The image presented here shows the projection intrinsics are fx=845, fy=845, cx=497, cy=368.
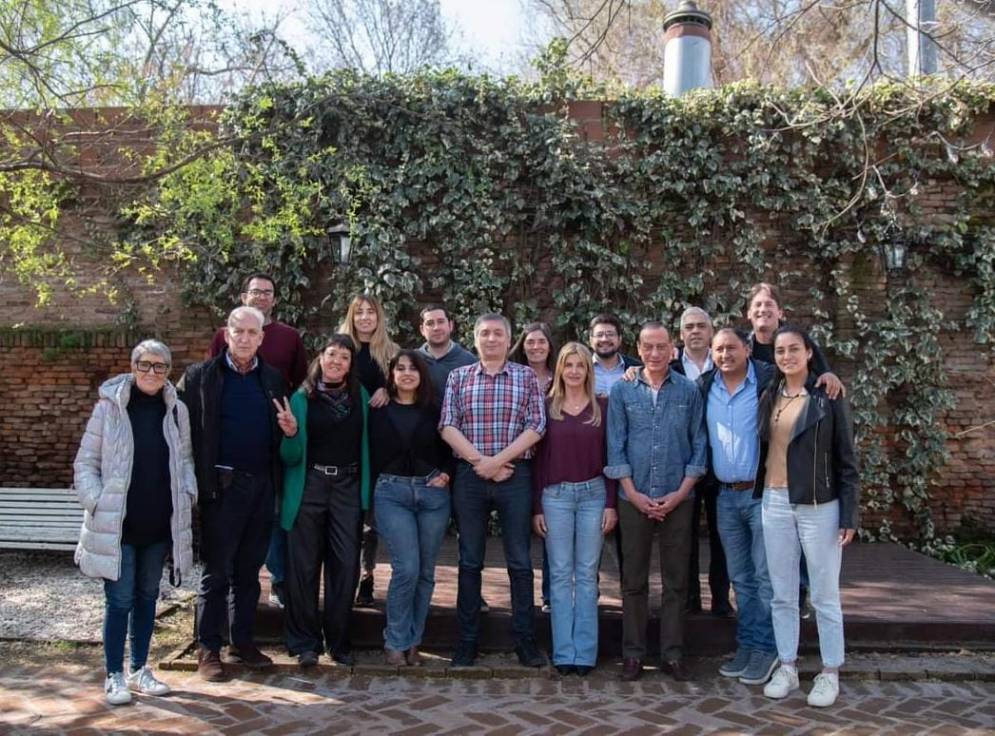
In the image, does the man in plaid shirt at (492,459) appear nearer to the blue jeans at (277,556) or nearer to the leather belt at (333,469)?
the leather belt at (333,469)

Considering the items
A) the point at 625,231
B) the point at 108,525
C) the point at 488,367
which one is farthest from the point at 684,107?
the point at 108,525

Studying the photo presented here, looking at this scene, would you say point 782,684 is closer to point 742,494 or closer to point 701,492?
point 742,494

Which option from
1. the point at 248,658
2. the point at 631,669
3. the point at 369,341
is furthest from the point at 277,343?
the point at 631,669

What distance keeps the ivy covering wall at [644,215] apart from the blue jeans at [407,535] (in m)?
3.94

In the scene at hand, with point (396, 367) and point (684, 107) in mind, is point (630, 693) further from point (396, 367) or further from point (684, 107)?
point (684, 107)

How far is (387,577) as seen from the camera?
6.15m

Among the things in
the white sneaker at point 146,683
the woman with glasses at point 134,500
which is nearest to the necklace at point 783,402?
the woman with glasses at point 134,500

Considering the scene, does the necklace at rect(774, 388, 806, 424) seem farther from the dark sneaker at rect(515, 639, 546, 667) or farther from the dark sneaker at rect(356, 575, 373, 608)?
the dark sneaker at rect(356, 575, 373, 608)

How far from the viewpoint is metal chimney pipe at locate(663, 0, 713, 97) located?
10.4 meters

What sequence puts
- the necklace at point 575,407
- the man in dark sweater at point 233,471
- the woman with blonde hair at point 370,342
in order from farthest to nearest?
the woman with blonde hair at point 370,342 → the necklace at point 575,407 → the man in dark sweater at point 233,471

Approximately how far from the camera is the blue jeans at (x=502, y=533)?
4.59m

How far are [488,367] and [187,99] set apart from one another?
525 cm

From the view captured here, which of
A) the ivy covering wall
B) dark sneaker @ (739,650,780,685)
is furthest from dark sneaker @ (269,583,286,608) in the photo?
the ivy covering wall

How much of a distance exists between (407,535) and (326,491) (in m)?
0.51
